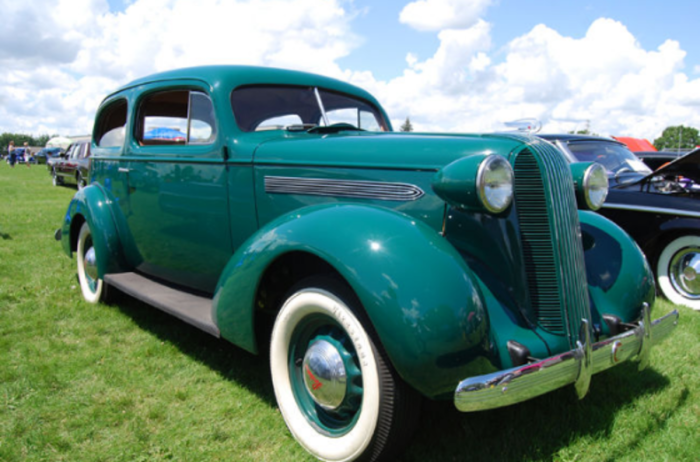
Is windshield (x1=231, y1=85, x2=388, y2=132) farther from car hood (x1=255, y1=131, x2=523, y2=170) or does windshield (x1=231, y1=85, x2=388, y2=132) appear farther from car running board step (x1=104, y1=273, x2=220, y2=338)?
car running board step (x1=104, y1=273, x2=220, y2=338)

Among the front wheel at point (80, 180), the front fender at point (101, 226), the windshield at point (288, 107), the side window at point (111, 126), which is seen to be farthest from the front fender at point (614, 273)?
the front wheel at point (80, 180)

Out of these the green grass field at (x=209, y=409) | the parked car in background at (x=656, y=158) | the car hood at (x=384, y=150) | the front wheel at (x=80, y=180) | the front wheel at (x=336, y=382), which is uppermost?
the car hood at (x=384, y=150)

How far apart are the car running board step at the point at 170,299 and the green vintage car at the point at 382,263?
0.02 metres

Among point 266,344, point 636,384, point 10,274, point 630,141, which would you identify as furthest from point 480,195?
point 630,141

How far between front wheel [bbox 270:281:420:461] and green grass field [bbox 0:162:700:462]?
19cm

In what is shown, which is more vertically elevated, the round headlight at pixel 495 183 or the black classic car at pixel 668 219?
the round headlight at pixel 495 183

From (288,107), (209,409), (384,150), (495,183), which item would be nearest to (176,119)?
(288,107)

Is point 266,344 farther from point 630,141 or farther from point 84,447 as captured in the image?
point 630,141

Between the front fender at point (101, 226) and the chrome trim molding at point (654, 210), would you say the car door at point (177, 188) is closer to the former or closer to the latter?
the front fender at point (101, 226)

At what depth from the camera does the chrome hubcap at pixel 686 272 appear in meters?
4.62

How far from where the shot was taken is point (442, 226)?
7.80ft

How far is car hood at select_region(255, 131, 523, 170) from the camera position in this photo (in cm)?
234

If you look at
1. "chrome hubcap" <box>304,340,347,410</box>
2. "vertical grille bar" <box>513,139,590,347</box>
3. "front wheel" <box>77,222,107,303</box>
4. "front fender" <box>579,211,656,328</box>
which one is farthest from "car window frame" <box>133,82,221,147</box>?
"front fender" <box>579,211,656,328</box>

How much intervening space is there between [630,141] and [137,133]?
633 inches
